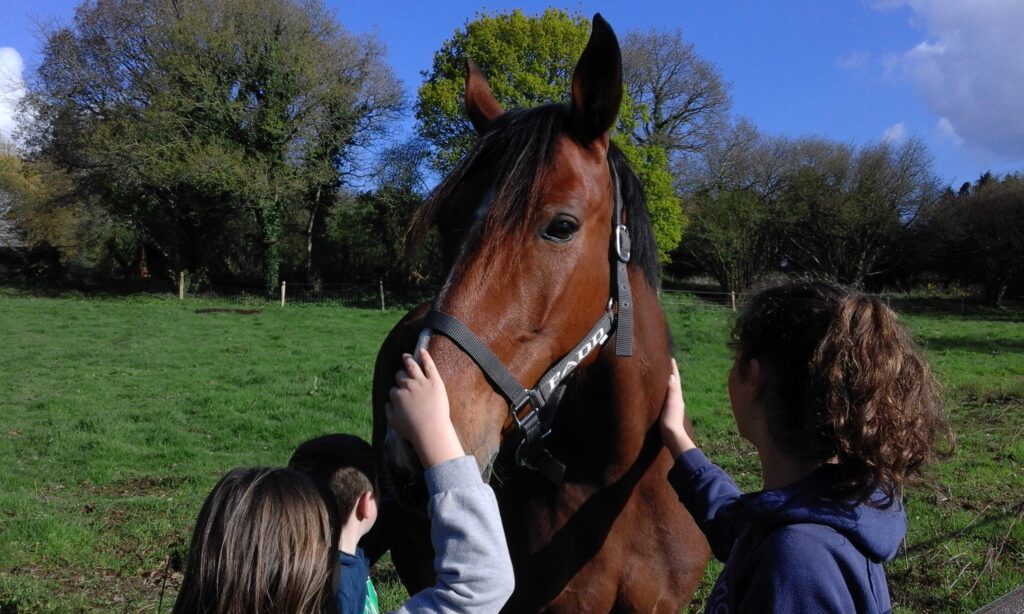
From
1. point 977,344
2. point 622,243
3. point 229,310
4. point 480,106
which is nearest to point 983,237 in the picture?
point 977,344

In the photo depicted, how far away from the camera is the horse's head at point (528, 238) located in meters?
1.81

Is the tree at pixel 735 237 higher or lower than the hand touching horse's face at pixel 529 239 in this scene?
higher

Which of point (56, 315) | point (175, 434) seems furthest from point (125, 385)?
point (56, 315)

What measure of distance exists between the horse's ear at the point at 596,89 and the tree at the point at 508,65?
75.2 feet

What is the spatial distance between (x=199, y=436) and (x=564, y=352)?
789 centimetres

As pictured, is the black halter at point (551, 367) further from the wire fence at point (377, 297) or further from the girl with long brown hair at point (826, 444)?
the wire fence at point (377, 297)

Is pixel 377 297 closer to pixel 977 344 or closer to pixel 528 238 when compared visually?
pixel 977 344

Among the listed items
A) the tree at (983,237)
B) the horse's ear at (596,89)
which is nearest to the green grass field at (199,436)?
the horse's ear at (596,89)

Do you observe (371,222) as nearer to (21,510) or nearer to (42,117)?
(42,117)

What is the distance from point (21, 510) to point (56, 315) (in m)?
16.7

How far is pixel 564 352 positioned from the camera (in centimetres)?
205

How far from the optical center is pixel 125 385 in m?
11.4

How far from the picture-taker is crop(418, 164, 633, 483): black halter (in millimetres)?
1776

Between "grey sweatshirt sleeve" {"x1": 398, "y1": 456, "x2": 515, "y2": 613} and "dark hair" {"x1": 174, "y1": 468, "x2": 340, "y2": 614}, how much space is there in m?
0.24
